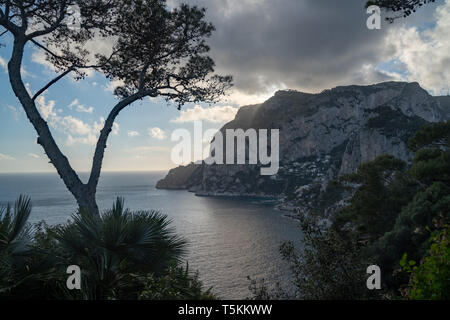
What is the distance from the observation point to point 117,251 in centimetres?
437

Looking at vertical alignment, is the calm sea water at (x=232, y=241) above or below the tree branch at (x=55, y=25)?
below

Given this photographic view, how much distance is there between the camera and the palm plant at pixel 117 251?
4.11m

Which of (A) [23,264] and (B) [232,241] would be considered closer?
(A) [23,264]

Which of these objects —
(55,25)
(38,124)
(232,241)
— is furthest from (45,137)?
(232,241)

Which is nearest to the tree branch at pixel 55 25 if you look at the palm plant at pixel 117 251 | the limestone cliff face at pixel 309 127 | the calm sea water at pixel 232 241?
the palm plant at pixel 117 251

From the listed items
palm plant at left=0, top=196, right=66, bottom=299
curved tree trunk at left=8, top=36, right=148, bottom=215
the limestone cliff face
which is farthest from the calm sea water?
the limestone cliff face

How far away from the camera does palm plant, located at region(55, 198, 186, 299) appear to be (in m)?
4.11

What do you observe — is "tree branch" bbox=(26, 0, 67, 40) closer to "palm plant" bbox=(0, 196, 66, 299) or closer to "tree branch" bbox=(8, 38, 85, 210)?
"tree branch" bbox=(8, 38, 85, 210)

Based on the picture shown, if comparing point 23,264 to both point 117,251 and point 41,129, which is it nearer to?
point 117,251

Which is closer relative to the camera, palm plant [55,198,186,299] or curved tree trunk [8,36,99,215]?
palm plant [55,198,186,299]

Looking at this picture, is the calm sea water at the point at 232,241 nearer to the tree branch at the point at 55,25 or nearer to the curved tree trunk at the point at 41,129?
the curved tree trunk at the point at 41,129

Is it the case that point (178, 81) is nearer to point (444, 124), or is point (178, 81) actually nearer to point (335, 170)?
point (444, 124)

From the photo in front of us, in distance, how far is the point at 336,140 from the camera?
148 meters

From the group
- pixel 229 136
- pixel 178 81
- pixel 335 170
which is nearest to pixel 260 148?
pixel 229 136
